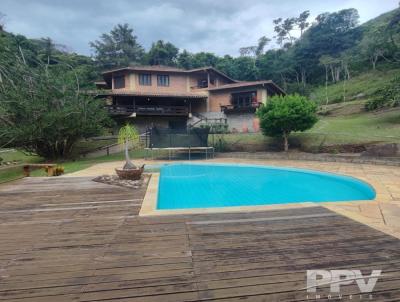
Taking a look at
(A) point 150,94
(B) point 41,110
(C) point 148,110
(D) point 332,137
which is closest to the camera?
(D) point 332,137

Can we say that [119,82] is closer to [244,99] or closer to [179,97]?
[179,97]

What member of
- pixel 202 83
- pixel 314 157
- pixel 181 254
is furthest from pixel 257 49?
pixel 181 254

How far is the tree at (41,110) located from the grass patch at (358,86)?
2757 centimetres

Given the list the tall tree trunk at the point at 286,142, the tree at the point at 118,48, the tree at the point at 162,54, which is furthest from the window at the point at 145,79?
the tree at the point at 118,48

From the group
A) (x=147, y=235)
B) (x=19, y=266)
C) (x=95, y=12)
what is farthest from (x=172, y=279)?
(x=95, y=12)

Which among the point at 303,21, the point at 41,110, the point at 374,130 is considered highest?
the point at 303,21

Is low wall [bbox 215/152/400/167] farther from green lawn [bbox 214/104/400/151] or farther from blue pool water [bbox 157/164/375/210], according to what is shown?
blue pool water [bbox 157/164/375/210]

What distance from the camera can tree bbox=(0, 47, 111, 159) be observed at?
15.5 metres

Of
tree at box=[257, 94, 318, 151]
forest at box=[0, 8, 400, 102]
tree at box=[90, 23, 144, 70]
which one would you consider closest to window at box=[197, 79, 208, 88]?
forest at box=[0, 8, 400, 102]

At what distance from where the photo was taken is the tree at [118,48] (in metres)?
47.0

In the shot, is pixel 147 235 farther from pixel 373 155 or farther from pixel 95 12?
pixel 95 12

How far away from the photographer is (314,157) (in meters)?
14.9

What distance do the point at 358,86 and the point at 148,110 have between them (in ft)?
87.0

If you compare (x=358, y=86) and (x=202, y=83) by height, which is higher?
(x=358, y=86)
